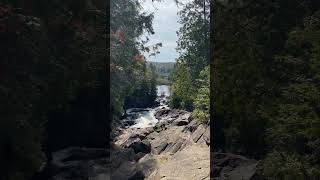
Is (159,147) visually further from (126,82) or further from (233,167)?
(233,167)

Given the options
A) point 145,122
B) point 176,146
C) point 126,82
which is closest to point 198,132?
point 176,146

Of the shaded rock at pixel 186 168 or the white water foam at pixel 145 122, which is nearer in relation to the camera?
the shaded rock at pixel 186 168

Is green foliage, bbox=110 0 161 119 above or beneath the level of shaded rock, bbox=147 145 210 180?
above

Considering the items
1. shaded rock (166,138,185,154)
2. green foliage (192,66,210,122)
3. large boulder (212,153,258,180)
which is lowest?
shaded rock (166,138,185,154)

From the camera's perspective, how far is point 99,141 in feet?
81.5

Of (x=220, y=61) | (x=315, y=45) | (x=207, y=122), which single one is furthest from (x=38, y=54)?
(x=207, y=122)

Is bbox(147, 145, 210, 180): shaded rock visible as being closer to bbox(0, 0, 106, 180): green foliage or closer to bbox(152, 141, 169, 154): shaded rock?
bbox(0, 0, 106, 180): green foliage

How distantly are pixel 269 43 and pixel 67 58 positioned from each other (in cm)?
675

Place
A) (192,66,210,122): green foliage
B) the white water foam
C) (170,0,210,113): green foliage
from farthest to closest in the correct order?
the white water foam, (170,0,210,113): green foliage, (192,66,210,122): green foliage

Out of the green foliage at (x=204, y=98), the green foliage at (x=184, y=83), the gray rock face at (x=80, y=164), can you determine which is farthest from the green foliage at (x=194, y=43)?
the gray rock face at (x=80, y=164)

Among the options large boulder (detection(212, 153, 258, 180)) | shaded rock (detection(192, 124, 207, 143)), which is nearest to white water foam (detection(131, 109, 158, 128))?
shaded rock (detection(192, 124, 207, 143))

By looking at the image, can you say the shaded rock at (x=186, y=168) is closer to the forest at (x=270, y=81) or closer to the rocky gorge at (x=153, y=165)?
the rocky gorge at (x=153, y=165)

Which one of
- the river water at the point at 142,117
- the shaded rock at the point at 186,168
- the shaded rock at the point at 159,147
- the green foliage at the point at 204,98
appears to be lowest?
the river water at the point at 142,117

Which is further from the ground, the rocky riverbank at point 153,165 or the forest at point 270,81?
the forest at point 270,81
